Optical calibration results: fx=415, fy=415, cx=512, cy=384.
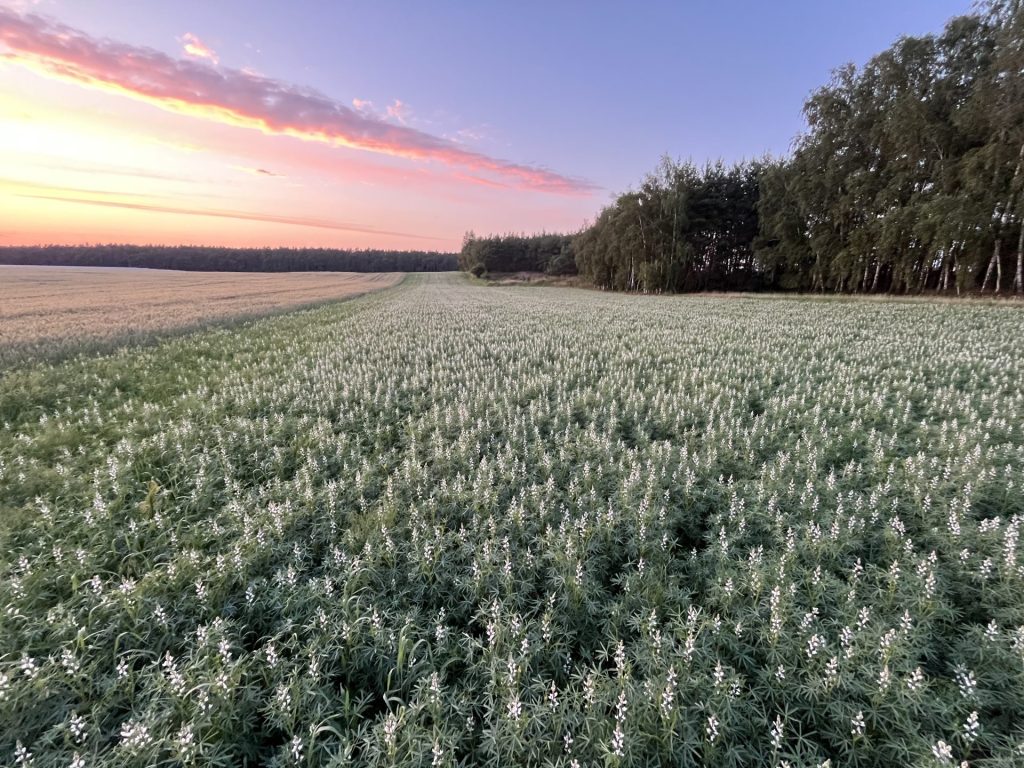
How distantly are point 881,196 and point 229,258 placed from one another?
536 ft

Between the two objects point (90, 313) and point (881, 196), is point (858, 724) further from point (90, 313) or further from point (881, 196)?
point (881, 196)

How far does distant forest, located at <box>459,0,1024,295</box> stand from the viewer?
90.4 feet

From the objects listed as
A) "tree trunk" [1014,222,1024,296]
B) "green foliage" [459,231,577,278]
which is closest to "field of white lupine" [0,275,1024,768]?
"tree trunk" [1014,222,1024,296]

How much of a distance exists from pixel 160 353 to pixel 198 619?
55.4 ft

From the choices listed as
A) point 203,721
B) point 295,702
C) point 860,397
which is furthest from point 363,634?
point 860,397

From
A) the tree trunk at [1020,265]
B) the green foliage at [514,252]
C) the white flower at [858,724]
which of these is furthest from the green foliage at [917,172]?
the green foliage at [514,252]

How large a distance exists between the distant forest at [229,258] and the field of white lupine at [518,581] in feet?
505

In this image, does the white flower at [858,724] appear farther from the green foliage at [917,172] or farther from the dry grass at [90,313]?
the green foliage at [917,172]

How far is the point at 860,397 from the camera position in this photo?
30.5 feet

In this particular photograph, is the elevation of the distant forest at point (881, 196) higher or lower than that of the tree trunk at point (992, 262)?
higher

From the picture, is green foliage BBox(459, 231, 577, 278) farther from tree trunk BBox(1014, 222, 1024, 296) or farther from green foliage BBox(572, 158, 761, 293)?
tree trunk BBox(1014, 222, 1024, 296)

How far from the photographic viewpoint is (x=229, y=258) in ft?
451

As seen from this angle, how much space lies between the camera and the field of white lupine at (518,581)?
9.54ft

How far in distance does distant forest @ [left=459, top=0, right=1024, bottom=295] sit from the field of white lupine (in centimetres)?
3081
